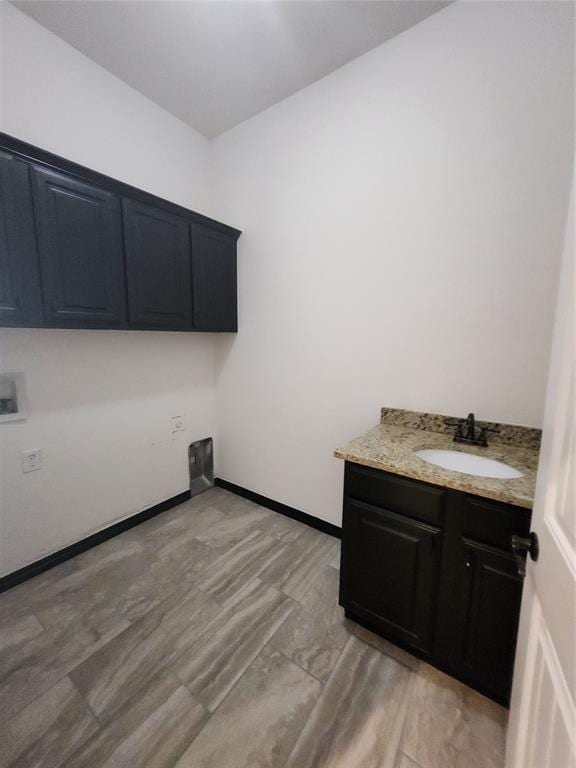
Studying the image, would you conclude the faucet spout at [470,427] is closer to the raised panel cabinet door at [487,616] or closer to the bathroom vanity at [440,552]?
the bathroom vanity at [440,552]

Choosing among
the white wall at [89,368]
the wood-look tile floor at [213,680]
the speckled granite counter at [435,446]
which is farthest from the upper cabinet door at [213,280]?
the wood-look tile floor at [213,680]

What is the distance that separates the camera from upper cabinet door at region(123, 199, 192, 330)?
1.73 meters

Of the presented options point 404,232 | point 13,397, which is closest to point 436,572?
point 404,232

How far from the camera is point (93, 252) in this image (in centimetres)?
156

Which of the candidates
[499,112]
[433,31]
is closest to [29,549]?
[499,112]

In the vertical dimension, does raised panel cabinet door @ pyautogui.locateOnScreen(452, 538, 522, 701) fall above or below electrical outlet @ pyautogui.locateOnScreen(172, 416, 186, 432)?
below

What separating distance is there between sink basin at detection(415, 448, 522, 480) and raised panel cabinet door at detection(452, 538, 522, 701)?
0.35m

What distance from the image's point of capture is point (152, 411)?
7.38 feet

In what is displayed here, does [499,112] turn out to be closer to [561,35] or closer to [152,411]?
[561,35]

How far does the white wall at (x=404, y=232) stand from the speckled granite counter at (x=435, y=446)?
0.29 feet

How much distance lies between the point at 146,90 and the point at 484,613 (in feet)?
10.8

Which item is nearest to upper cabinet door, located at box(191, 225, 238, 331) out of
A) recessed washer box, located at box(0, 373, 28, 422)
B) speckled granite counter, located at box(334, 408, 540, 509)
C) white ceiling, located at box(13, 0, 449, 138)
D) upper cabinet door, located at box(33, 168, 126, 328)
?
upper cabinet door, located at box(33, 168, 126, 328)

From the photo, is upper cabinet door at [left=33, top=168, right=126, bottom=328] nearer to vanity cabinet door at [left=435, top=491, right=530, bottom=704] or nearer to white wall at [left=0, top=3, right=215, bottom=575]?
white wall at [left=0, top=3, right=215, bottom=575]

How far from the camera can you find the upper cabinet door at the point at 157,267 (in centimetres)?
173
